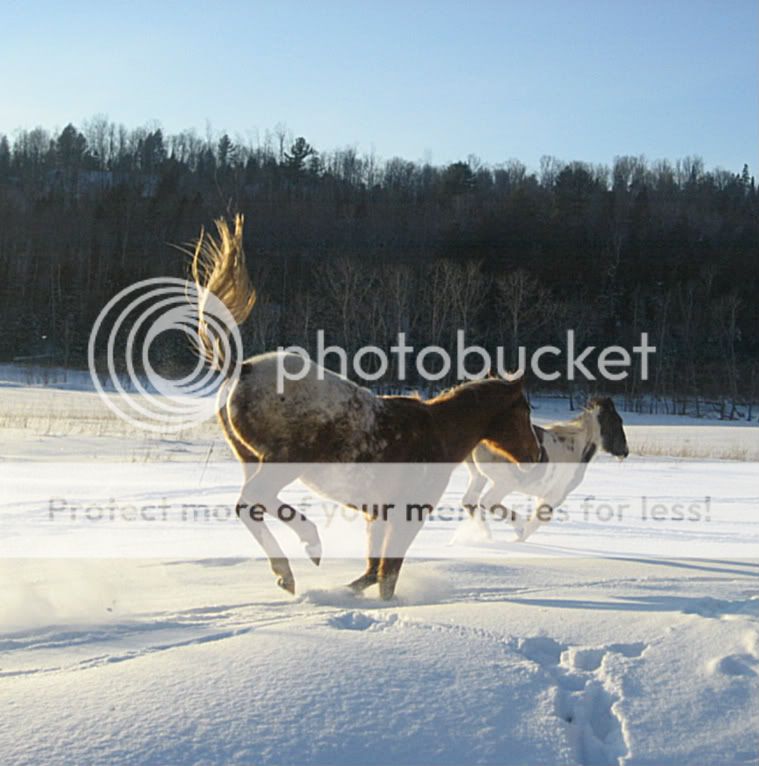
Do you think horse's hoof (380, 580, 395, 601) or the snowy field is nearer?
the snowy field

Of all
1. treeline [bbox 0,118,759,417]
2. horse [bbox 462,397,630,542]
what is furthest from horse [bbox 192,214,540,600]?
treeline [bbox 0,118,759,417]

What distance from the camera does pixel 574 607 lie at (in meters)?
4.77

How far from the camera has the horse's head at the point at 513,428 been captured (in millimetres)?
6504

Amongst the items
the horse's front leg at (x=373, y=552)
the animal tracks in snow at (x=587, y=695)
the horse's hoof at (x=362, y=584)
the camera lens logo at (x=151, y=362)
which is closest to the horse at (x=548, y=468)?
the horse's front leg at (x=373, y=552)

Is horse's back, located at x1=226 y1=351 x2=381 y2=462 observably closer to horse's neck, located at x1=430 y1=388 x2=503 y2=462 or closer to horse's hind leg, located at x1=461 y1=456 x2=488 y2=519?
horse's neck, located at x1=430 y1=388 x2=503 y2=462

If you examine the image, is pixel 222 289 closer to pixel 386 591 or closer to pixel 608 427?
pixel 386 591

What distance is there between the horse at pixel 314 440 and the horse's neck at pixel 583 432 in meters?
3.84

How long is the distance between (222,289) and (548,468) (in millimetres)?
4624

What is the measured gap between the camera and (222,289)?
5680mm

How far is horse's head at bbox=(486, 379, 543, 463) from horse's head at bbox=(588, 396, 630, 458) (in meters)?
3.30

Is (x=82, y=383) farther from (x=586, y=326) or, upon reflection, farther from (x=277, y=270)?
(x=586, y=326)

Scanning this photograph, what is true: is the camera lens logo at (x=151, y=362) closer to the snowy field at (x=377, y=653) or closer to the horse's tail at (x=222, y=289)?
the horse's tail at (x=222, y=289)

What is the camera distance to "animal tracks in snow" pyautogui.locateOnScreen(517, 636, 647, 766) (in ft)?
9.72

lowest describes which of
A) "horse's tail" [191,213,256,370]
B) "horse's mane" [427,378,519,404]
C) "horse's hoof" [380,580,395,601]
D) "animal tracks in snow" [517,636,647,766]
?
"horse's hoof" [380,580,395,601]
